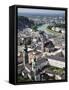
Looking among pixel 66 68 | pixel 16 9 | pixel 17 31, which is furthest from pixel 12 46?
pixel 66 68

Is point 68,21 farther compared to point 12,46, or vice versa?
point 68,21

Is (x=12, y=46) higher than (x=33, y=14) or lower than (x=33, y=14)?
lower

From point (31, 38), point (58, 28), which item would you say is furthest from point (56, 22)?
point (31, 38)

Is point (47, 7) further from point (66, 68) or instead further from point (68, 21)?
point (66, 68)

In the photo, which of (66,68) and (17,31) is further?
(66,68)

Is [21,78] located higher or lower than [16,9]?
lower

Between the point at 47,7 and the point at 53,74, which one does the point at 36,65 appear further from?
the point at 47,7

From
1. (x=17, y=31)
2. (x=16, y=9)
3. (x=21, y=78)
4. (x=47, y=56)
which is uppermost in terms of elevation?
(x=16, y=9)

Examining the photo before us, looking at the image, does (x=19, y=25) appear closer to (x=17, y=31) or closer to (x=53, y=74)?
(x=17, y=31)
